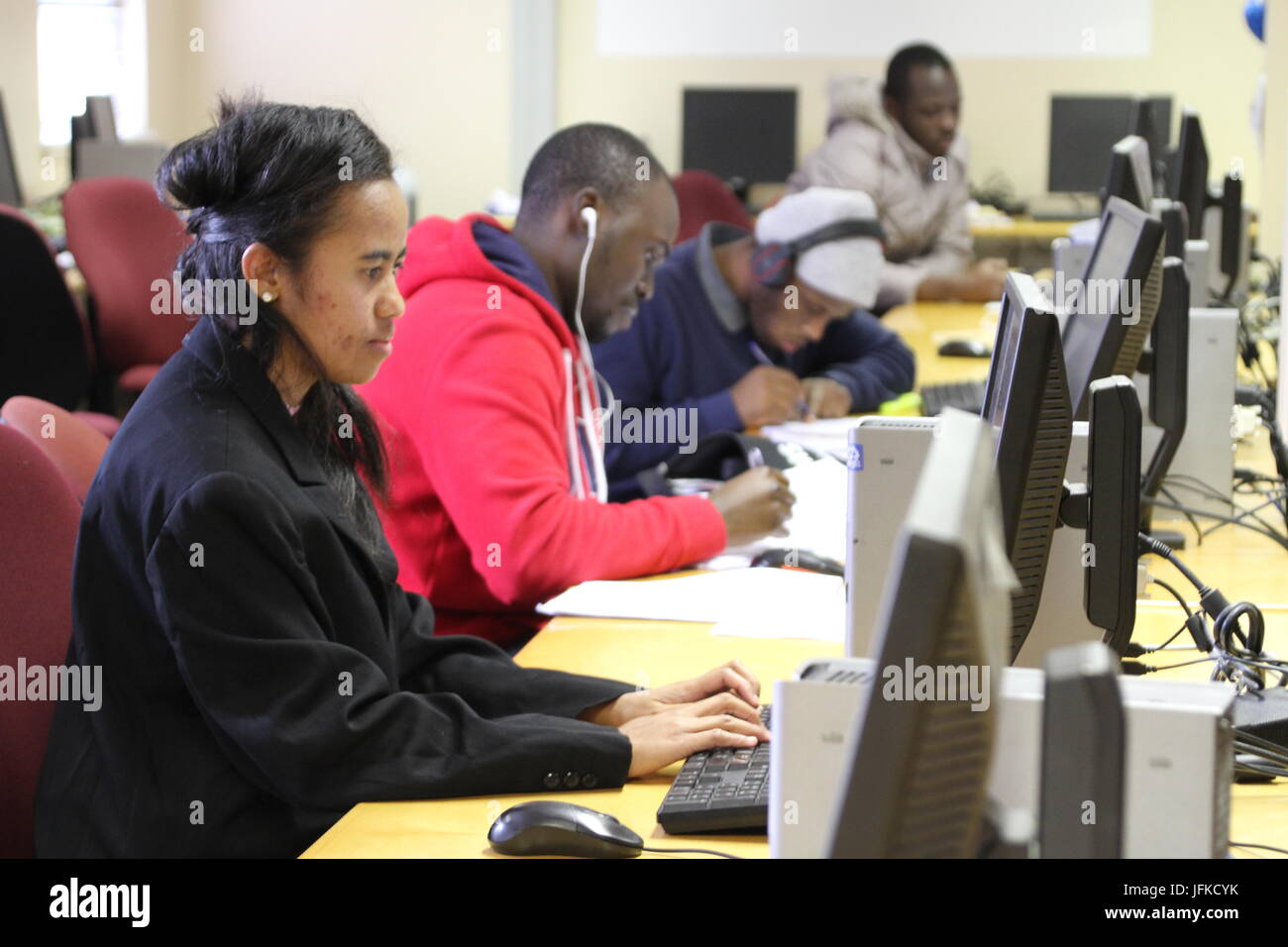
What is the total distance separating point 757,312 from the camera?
10.2 ft

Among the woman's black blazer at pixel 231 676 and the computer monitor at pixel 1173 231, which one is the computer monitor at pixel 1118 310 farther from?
the woman's black blazer at pixel 231 676

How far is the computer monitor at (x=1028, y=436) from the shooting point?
1.24 m

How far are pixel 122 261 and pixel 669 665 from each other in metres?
2.80

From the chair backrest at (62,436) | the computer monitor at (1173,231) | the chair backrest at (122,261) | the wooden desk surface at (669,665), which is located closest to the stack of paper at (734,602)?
the wooden desk surface at (669,665)

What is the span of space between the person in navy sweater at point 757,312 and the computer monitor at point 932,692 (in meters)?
2.23

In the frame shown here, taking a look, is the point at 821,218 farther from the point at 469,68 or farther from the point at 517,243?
the point at 469,68

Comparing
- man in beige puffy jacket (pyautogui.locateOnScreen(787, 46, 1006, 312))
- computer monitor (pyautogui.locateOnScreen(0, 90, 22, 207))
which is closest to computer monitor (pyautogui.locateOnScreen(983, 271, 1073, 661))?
man in beige puffy jacket (pyautogui.locateOnScreen(787, 46, 1006, 312))

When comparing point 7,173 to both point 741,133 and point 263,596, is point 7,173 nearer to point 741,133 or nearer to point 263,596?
point 741,133

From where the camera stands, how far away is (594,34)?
7133 millimetres

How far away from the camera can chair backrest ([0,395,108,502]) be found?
1752 millimetres

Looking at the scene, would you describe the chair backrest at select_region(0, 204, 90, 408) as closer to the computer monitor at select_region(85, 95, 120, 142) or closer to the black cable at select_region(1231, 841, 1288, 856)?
the computer monitor at select_region(85, 95, 120, 142)

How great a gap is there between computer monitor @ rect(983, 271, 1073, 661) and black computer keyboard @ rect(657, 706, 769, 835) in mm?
254
